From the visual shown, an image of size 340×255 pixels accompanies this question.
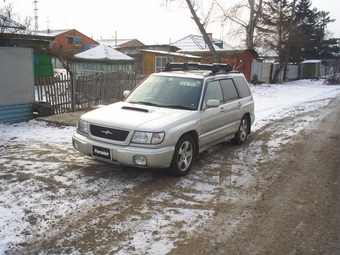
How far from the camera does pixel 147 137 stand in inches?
187

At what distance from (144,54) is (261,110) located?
15549mm

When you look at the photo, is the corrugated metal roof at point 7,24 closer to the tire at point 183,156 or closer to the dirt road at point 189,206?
the dirt road at point 189,206

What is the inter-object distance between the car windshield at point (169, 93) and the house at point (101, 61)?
1385cm

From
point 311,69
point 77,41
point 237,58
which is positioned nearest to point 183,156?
point 237,58

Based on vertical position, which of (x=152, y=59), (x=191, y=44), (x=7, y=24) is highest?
(x=191, y=44)

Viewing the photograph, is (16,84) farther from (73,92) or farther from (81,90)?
(81,90)

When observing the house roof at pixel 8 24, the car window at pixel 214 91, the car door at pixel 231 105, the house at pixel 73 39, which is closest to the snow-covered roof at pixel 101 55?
the house roof at pixel 8 24

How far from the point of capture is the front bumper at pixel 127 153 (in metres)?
4.71

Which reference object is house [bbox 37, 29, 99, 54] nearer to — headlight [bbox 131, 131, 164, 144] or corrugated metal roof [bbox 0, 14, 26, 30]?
corrugated metal roof [bbox 0, 14, 26, 30]

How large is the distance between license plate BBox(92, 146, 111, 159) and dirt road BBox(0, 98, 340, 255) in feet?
1.29

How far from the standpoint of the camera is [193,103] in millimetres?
5734

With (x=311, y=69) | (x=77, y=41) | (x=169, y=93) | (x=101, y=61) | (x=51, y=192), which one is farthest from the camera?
(x=77, y=41)

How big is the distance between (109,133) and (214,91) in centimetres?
237

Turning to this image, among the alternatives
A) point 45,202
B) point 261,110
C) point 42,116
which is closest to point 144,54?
point 261,110
